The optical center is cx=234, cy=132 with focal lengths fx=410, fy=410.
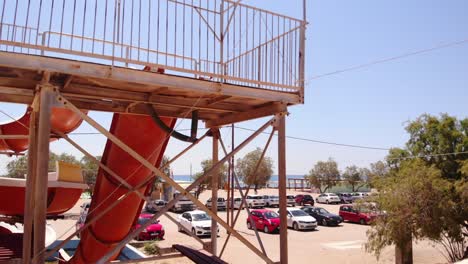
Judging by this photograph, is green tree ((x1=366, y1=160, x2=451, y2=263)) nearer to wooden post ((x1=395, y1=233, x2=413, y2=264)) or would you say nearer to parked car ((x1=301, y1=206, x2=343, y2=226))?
wooden post ((x1=395, y1=233, x2=413, y2=264))

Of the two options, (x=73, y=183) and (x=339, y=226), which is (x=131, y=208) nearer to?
(x=73, y=183)

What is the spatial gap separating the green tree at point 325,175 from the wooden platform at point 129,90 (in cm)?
6450

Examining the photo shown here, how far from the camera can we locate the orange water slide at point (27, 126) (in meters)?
8.19

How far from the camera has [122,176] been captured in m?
5.75

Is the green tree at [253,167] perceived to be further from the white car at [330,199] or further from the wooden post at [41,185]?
the wooden post at [41,185]

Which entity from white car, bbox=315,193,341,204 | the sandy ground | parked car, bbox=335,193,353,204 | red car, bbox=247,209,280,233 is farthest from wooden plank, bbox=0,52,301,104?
parked car, bbox=335,193,353,204

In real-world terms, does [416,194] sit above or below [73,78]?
below

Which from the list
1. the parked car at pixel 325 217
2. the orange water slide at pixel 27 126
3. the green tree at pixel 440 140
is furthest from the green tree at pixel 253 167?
the orange water slide at pixel 27 126

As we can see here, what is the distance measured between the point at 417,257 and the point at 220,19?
15478mm

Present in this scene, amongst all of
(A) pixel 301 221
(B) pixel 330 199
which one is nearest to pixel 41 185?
(A) pixel 301 221

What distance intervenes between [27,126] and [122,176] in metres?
4.79

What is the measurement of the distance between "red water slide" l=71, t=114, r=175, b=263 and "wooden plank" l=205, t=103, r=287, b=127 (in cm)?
134

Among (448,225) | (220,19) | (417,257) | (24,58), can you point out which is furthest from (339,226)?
(24,58)

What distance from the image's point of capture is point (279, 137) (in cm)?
581
